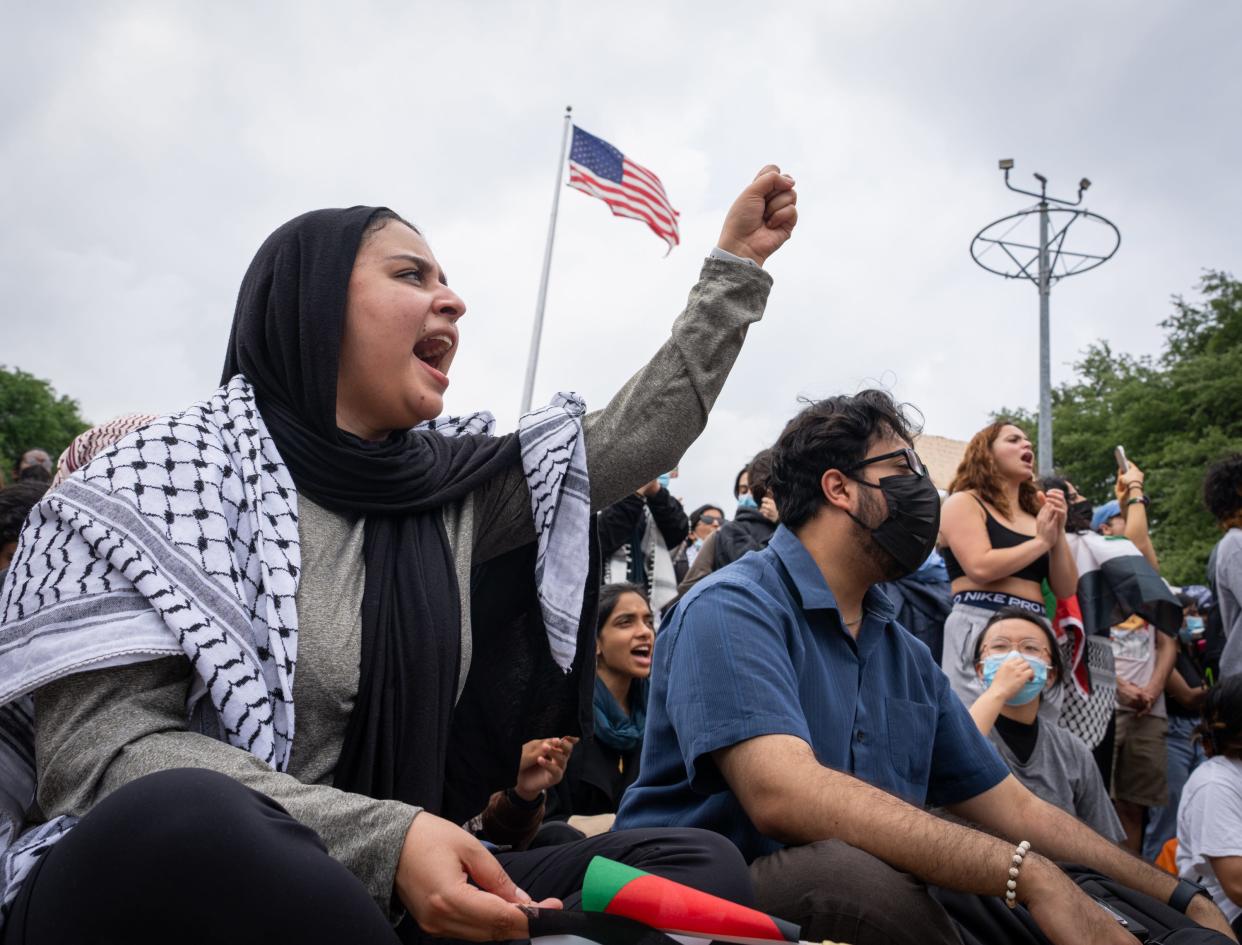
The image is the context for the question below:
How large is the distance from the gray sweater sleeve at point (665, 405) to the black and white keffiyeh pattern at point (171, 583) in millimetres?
459

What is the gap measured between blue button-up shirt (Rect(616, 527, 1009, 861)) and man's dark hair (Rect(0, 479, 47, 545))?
253 centimetres

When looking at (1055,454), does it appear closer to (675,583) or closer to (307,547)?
(675,583)

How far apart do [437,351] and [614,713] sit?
2.80 metres

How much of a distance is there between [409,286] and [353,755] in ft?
2.95

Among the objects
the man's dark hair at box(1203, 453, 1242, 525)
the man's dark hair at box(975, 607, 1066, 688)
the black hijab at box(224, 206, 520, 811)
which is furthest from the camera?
the man's dark hair at box(1203, 453, 1242, 525)

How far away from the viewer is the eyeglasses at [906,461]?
2994 millimetres

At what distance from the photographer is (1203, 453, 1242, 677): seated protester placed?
5.20m

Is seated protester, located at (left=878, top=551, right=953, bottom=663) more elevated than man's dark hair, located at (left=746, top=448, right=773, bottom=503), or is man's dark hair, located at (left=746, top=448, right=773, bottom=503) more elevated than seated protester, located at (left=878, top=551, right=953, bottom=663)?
man's dark hair, located at (left=746, top=448, right=773, bottom=503)

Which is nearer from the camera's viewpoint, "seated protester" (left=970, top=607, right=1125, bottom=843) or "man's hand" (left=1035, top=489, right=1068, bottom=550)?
"seated protester" (left=970, top=607, right=1125, bottom=843)

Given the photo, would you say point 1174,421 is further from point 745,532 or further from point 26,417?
point 26,417

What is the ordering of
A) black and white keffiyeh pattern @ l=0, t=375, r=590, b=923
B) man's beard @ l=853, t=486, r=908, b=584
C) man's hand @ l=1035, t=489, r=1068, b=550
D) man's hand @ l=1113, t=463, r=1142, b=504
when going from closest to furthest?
1. black and white keffiyeh pattern @ l=0, t=375, r=590, b=923
2. man's beard @ l=853, t=486, r=908, b=584
3. man's hand @ l=1035, t=489, r=1068, b=550
4. man's hand @ l=1113, t=463, r=1142, b=504

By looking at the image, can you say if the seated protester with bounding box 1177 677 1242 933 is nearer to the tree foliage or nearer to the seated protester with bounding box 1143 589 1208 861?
the seated protester with bounding box 1143 589 1208 861

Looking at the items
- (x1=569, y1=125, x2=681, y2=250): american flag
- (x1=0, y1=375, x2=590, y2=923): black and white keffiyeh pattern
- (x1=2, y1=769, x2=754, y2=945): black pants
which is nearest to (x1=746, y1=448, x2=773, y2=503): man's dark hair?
(x1=0, y1=375, x2=590, y2=923): black and white keffiyeh pattern

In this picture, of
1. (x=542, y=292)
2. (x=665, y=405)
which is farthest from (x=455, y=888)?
(x=542, y=292)
